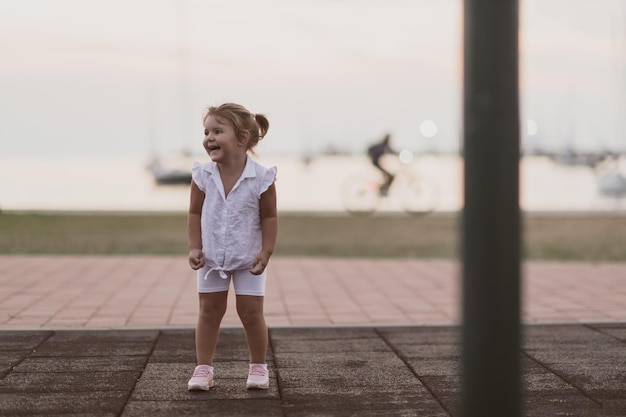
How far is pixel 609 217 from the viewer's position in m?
20.2

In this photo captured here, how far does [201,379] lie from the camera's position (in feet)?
14.0

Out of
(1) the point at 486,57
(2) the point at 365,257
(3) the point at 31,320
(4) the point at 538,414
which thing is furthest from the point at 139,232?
(1) the point at 486,57

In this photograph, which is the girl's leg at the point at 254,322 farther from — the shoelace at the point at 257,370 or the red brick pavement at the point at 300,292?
the red brick pavement at the point at 300,292

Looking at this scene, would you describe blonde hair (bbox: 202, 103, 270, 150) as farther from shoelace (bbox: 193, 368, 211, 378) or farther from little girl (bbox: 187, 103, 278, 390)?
shoelace (bbox: 193, 368, 211, 378)

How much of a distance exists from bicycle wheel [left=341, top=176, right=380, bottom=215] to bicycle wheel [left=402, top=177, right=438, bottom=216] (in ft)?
2.33

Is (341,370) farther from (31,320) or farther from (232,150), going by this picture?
(31,320)

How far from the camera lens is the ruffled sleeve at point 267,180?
Result: 4270 mm

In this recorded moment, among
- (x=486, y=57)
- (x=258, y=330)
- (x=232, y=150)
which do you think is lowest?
(x=258, y=330)

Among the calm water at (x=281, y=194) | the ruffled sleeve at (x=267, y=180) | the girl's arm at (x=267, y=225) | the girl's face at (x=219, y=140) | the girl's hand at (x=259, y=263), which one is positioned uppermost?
the girl's face at (x=219, y=140)

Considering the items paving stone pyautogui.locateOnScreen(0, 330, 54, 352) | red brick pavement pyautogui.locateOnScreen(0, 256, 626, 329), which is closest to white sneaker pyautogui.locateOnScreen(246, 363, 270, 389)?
paving stone pyautogui.locateOnScreen(0, 330, 54, 352)

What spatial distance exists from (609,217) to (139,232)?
10355 millimetres

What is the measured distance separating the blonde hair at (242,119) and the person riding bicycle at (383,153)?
56.7ft

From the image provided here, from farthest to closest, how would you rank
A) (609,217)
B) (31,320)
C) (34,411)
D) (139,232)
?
(609,217)
(139,232)
(31,320)
(34,411)

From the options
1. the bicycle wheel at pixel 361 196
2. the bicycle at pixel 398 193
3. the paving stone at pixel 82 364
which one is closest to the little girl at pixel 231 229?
the paving stone at pixel 82 364
